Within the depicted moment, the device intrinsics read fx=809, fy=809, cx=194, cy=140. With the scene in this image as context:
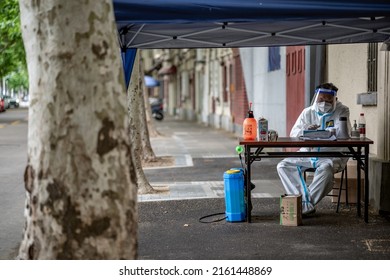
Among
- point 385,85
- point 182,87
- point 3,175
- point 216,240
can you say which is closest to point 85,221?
point 216,240

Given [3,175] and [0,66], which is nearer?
[3,175]

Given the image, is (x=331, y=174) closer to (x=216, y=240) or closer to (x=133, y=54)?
(x=216, y=240)

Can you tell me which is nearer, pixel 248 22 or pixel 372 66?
pixel 248 22

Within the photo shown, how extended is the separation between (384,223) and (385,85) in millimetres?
1866

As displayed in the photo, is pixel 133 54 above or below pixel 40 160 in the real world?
above

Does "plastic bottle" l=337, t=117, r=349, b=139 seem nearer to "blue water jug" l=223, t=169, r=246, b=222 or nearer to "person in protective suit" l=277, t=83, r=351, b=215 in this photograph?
"person in protective suit" l=277, t=83, r=351, b=215

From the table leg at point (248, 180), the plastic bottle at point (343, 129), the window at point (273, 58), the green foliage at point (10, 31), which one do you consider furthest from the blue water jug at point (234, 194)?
the green foliage at point (10, 31)

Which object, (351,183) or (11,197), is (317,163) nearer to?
(351,183)

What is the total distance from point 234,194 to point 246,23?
7.39 ft

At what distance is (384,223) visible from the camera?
9.45 meters

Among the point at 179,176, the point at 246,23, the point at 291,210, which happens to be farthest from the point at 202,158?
the point at 291,210

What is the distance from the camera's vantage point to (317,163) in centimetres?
997

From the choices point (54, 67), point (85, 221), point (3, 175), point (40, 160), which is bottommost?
point (3, 175)

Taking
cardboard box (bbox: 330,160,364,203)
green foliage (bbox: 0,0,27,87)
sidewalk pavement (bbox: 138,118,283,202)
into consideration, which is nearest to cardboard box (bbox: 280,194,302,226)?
cardboard box (bbox: 330,160,364,203)
